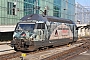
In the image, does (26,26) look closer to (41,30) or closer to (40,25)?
(40,25)

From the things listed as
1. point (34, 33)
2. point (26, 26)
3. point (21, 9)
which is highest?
point (21, 9)

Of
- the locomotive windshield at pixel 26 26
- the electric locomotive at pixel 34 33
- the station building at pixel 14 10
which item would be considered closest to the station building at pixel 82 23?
the station building at pixel 14 10

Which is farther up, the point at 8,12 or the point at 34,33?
the point at 8,12

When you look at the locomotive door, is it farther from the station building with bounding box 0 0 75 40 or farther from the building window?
the building window

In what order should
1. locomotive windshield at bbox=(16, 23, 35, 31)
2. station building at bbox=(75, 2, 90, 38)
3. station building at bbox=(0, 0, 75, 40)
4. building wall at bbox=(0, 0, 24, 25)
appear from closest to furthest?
locomotive windshield at bbox=(16, 23, 35, 31) → station building at bbox=(0, 0, 75, 40) → building wall at bbox=(0, 0, 24, 25) → station building at bbox=(75, 2, 90, 38)

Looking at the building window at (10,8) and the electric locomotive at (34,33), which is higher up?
the building window at (10,8)

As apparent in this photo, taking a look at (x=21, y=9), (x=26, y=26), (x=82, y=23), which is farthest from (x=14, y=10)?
(x=82, y=23)

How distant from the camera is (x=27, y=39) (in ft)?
63.9

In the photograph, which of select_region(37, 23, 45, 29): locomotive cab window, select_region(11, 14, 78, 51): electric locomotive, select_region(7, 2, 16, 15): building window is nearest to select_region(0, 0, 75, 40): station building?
select_region(7, 2, 16, 15): building window

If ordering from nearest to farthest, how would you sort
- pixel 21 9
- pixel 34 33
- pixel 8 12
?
pixel 34 33, pixel 8 12, pixel 21 9

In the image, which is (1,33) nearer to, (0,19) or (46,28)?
(0,19)

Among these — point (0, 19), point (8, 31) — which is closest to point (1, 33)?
point (8, 31)

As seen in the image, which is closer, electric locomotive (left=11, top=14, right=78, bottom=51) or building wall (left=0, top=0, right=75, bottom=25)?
electric locomotive (left=11, top=14, right=78, bottom=51)

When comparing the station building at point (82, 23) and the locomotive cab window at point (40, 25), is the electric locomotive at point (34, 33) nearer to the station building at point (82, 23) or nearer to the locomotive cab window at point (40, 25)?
the locomotive cab window at point (40, 25)
